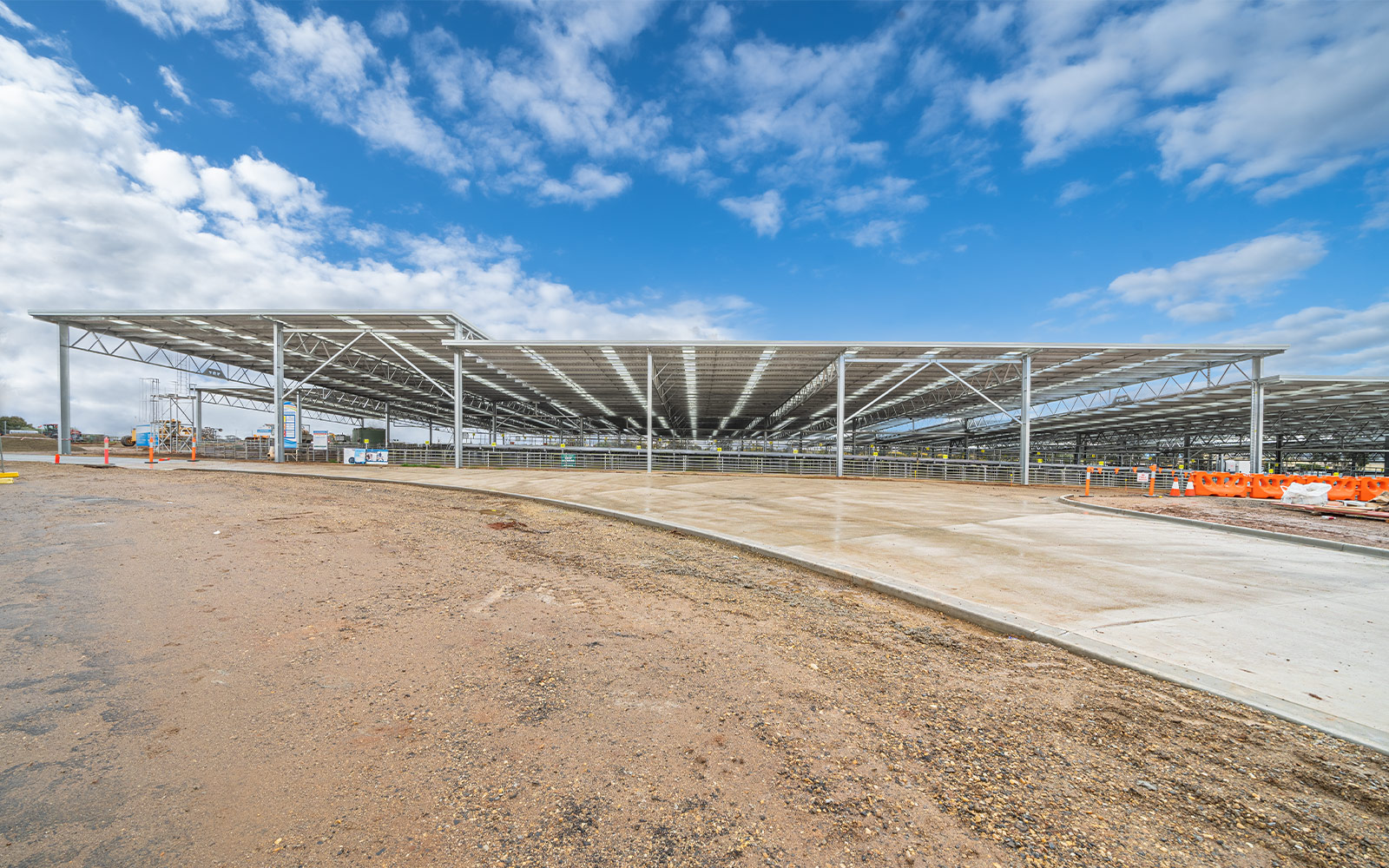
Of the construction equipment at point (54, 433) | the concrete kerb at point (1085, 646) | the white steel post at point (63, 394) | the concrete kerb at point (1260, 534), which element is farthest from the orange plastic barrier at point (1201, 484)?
the construction equipment at point (54, 433)

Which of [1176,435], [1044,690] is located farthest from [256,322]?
[1176,435]

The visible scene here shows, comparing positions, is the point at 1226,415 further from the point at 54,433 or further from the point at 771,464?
the point at 54,433

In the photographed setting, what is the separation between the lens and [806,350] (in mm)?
22766

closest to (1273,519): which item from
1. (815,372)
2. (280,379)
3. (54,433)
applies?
(815,372)

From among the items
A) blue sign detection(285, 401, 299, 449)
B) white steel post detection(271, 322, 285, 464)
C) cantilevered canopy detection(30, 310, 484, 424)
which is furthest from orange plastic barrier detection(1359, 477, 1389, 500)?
blue sign detection(285, 401, 299, 449)

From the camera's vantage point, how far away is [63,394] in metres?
25.1

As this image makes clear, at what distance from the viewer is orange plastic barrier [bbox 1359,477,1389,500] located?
13484 mm

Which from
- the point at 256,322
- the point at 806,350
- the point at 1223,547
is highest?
the point at 256,322

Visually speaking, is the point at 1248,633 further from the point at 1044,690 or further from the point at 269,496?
the point at 269,496

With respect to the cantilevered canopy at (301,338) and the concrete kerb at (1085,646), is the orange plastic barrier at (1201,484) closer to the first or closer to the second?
the concrete kerb at (1085,646)

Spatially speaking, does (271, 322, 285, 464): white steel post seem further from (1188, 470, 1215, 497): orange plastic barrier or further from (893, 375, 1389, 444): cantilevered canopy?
(893, 375, 1389, 444): cantilevered canopy

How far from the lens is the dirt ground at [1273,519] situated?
27.1 ft

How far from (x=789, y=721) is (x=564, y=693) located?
53.8 inches

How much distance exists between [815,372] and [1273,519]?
18.0 meters
